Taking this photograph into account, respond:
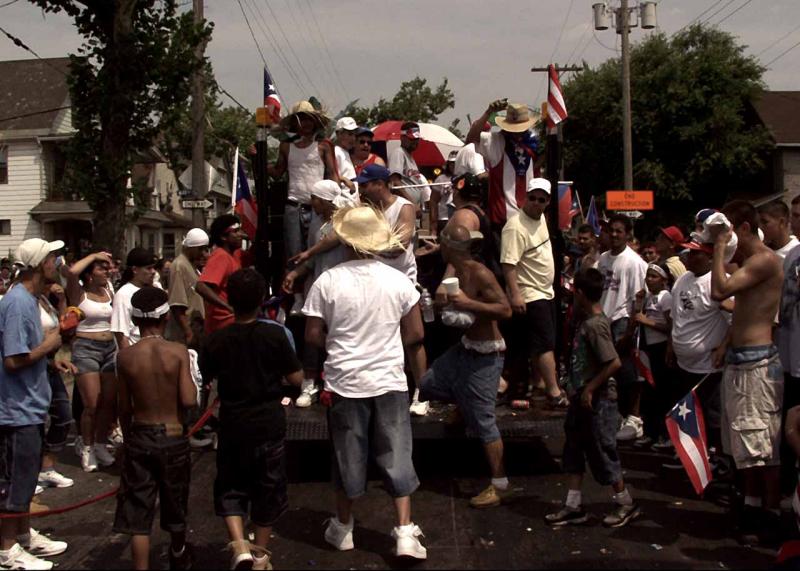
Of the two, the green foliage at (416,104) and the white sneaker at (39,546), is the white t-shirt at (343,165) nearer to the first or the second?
the white sneaker at (39,546)

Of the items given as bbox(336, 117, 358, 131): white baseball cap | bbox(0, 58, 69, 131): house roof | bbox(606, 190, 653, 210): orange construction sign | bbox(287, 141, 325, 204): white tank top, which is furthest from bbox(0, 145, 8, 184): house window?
bbox(287, 141, 325, 204): white tank top

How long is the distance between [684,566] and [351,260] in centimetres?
267

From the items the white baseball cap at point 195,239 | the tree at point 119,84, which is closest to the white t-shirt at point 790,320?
the white baseball cap at point 195,239

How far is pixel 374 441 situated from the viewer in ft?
17.1

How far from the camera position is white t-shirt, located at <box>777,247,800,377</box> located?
5.59m

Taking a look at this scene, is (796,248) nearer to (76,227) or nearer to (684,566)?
(684,566)

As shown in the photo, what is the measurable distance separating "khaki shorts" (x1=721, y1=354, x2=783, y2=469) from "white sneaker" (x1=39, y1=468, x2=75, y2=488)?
525 centimetres

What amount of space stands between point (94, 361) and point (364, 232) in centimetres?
368

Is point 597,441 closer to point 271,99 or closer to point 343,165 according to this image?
point 343,165

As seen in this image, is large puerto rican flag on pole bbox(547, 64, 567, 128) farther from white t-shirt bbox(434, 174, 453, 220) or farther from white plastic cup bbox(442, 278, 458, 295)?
white plastic cup bbox(442, 278, 458, 295)

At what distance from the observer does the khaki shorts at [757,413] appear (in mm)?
5398

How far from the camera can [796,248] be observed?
5781 millimetres

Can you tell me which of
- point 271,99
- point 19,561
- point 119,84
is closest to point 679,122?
point 119,84

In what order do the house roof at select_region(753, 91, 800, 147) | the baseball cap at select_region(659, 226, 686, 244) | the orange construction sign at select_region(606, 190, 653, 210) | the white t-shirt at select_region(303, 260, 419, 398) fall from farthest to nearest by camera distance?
1. the house roof at select_region(753, 91, 800, 147)
2. the orange construction sign at select_region(606, 190, 653, 210)
3. the baseball cap at select_region(659, 226, 686, 244)
4. the white t-shirt at select_region(303, 260, 419, 398)
